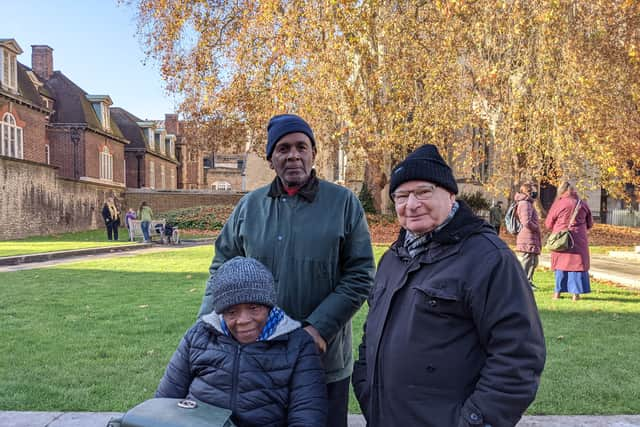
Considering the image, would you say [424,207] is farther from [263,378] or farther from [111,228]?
[111,228]

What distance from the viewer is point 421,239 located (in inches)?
90.6

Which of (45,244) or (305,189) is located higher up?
(305,189)

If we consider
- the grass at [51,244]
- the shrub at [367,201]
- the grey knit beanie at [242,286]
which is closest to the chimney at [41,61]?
the grass at [51,244]

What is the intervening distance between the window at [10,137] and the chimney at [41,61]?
10368mm

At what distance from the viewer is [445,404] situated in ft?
6.95

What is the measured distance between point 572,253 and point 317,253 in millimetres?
7840

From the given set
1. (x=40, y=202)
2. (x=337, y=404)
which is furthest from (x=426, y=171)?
(x=40, y=202)

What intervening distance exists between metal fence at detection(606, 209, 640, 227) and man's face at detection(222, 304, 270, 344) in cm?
3894

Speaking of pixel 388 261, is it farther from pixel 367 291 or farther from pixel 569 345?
pixel 569 345

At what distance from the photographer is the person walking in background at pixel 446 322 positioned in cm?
197

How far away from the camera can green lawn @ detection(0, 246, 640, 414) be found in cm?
459

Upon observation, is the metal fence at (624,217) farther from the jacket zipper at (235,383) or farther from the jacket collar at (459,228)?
the jacket zipper at (235,383)

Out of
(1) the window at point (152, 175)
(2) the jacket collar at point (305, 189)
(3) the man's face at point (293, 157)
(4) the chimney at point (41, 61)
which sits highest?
(4) the chimney at point (41, 61)

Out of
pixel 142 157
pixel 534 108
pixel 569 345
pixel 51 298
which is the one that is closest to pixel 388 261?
pixel 569 345
